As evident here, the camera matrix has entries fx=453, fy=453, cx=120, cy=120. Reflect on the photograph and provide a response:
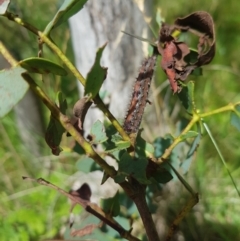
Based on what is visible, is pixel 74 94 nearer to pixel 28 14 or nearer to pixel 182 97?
pixel 28 14

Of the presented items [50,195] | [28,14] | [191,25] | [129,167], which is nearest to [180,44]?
[191,25]

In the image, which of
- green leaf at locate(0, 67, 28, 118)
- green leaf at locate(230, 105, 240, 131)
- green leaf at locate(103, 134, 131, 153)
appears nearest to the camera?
green leaf at locate(0, 67, 28, 118)

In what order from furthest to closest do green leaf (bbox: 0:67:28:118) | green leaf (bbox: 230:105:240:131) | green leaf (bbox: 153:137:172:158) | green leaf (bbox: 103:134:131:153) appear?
green leaf (bbox: 153:137:172:158) → green leaf (bbox: 230:105:240:131) → green leaf (bbox: 103:134:131:153) → green leaf (bbox: 0:67:28:118)

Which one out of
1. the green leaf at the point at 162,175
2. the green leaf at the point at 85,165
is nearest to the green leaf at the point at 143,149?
the green leaf at the point at 162,175

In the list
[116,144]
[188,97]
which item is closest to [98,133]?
[116,144]

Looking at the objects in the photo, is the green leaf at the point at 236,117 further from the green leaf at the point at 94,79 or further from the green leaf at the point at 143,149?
the green leaf at the point at 94,79

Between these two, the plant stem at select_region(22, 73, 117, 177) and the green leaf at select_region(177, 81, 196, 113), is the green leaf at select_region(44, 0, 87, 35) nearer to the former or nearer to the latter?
the plant stem at select_region(22, 73, 117, 177)

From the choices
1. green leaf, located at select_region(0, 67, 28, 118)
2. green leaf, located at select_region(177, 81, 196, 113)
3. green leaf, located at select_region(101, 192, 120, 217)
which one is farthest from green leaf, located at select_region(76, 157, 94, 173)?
green leaf, located at select_region(0, 67, 28, 118)
